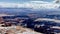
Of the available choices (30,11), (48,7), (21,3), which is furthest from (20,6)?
(48,7)

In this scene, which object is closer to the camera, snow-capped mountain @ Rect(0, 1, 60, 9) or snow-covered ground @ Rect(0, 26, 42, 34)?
snow-covered ground @ Rect(0, 26, 42, 34)

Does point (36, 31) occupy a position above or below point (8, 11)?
below

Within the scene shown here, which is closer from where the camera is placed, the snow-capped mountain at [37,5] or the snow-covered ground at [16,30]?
the snow-covered ground at [16,30]

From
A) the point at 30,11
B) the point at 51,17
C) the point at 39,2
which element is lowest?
the point at 51,17

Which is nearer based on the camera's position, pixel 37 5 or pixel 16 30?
pixel 16 30

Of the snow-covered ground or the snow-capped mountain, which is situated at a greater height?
the snow-capped mountain

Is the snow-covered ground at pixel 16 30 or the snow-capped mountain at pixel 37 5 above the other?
the snow-capped mountain at pixel 37 5

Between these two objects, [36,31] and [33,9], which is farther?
[33,9]

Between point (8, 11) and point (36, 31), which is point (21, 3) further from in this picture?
point (36, 31)

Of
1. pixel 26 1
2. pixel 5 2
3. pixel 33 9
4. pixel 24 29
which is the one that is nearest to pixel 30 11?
pixel 33 9

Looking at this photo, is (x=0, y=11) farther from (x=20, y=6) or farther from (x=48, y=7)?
(x=48, y=7)

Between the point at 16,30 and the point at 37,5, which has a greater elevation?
the point at 37,5
